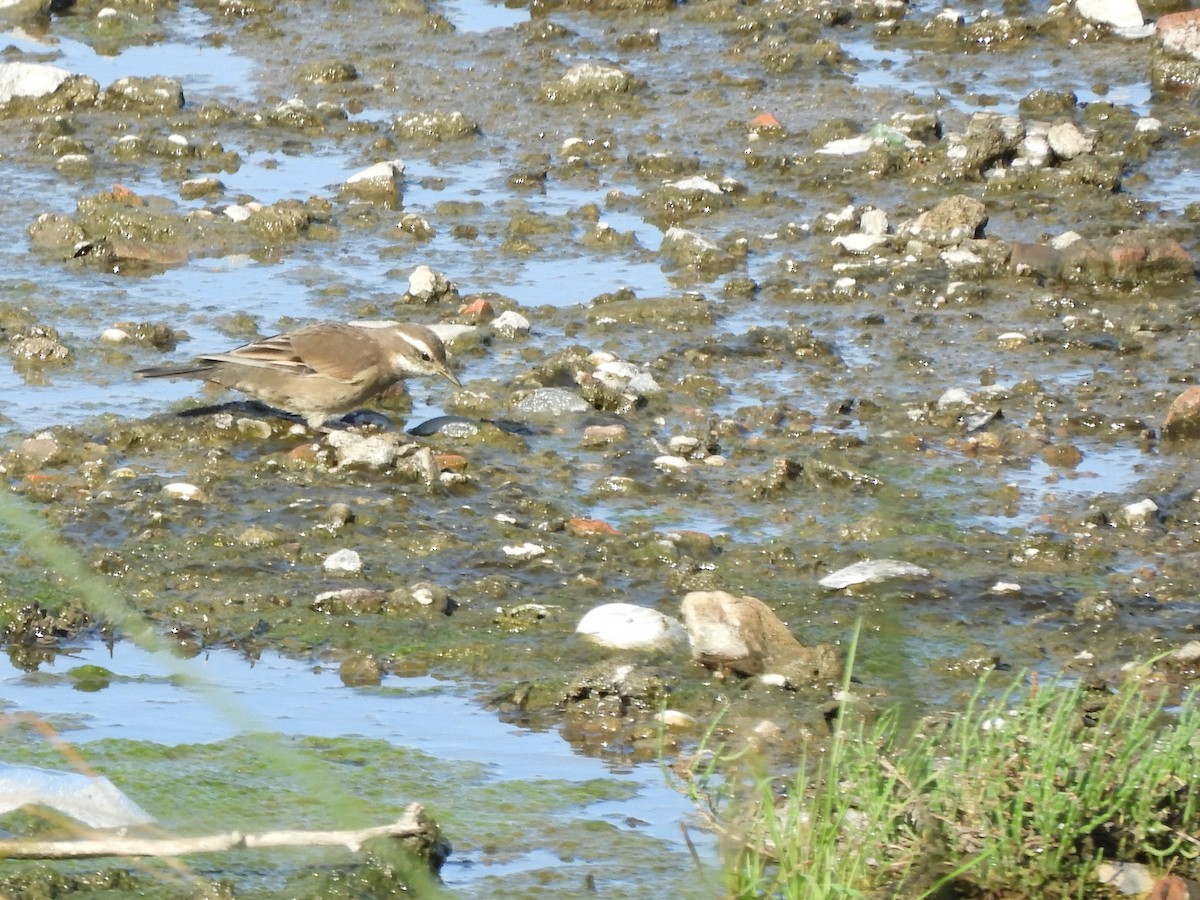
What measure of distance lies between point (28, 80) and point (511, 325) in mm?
5096

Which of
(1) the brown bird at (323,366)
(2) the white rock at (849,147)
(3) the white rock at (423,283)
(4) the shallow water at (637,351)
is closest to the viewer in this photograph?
(4) the shallow water at (637,351)

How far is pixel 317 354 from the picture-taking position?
26.5 feet

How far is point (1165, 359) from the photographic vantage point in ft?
28.7

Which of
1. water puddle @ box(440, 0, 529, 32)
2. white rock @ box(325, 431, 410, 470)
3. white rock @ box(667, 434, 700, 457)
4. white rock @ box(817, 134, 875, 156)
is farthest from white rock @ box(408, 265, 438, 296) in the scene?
water puddle @ box(440, 0, 529, 32)

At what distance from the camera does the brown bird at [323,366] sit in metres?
8.03

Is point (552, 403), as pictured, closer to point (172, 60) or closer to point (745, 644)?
point (745, 644)

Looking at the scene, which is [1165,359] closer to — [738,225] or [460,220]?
[738,225]

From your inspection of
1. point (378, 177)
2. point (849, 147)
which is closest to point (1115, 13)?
point (849, 147)

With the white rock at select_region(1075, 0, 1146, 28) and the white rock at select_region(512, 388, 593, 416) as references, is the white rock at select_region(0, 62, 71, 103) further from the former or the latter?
the white rock at select_region(1075, 0, 1146, 28)

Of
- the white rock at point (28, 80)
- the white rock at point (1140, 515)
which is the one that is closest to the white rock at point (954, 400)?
the white rock at point (1140, 515)

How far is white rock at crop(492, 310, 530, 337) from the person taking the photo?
9133mm

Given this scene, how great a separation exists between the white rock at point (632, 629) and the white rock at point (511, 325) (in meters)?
3.24

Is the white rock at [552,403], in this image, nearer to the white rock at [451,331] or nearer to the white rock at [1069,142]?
the white rock at [451,331]

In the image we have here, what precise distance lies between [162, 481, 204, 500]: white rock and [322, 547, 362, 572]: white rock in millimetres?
760
